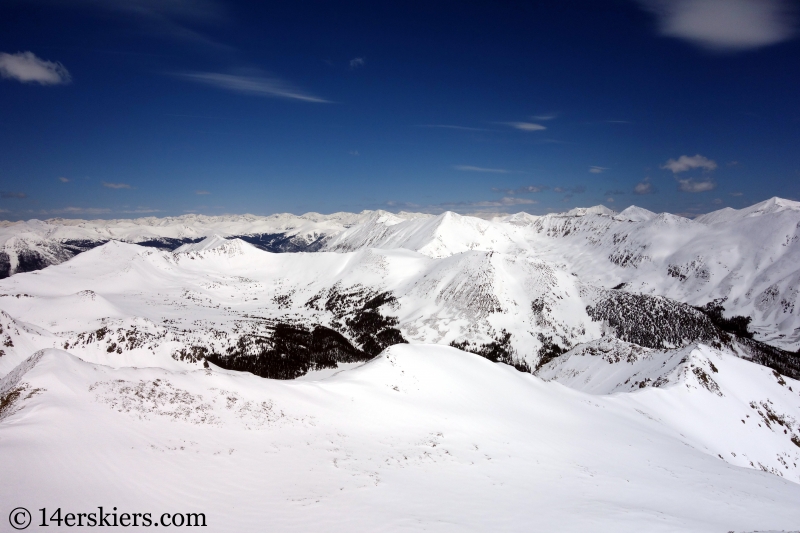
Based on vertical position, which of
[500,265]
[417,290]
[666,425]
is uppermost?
[500,265]

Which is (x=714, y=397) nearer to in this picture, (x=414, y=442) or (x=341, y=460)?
(x=414, y=442)

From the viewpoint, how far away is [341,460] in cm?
2223

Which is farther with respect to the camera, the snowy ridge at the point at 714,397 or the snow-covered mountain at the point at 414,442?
the snowy ridge at the point at 714,397

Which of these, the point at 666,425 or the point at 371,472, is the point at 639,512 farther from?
the point at 666,425

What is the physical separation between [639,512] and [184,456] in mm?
24361

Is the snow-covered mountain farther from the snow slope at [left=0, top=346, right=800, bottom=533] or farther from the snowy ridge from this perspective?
the snowy ridge

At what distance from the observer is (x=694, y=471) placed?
30.7 m

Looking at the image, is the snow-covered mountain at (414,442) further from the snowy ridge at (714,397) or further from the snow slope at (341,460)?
the snowy ridge at (714,397)

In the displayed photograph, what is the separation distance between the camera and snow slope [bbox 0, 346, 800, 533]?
1560cm

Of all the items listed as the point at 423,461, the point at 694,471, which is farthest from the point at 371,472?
the point at 694,471

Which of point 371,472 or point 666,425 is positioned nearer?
point 371,472

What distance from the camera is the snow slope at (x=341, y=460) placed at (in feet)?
51.2

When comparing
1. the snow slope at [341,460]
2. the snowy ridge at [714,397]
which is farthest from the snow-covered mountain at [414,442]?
the snowy ridge at [714,397]

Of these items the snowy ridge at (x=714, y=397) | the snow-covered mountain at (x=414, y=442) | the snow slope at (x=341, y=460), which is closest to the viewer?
the snow slope at (x=341, y=460)
